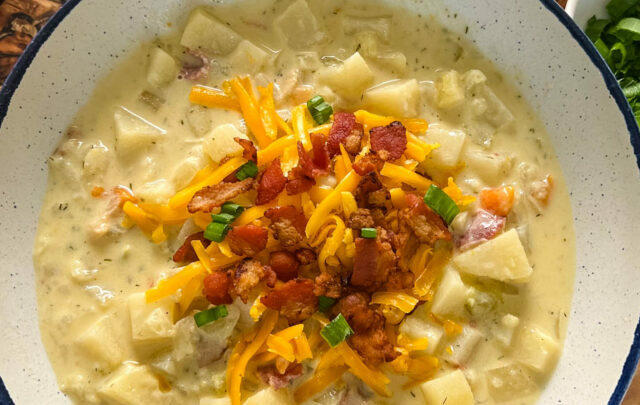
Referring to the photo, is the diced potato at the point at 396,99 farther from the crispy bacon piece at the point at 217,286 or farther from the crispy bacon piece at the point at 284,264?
the crispy bacon piece at the point at 217,286

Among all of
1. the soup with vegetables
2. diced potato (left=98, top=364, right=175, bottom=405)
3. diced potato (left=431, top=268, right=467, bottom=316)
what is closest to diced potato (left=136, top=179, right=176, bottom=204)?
the soup with vegetables

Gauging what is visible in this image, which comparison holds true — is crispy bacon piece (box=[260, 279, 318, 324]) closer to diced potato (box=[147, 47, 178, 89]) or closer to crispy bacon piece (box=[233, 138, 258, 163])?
crispy bacon piece (box=[233, 138, 258, 163])

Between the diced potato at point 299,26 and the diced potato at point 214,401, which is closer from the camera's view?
the diced potato at point 214,401

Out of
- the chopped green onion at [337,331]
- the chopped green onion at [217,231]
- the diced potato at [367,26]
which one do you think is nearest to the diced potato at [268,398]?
the chopped green onion at [337,331]

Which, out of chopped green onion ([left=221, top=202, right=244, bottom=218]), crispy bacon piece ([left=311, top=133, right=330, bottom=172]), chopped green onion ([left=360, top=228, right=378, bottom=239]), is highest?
crispy bacon piece ([left=311, top=133, right=330, bottom=172])

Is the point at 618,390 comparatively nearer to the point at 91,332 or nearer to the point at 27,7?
the point at 91,332
